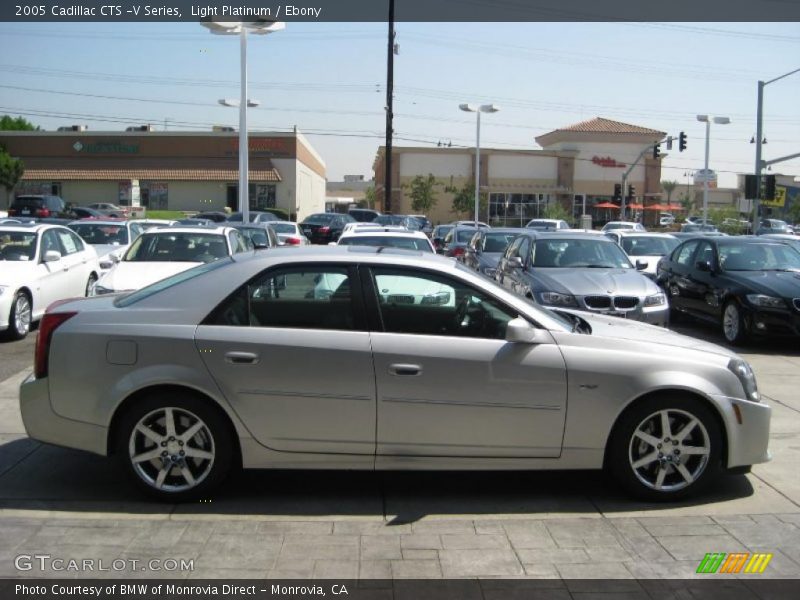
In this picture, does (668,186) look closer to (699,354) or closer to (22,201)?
(22,201)

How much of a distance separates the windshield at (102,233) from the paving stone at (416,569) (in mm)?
14114

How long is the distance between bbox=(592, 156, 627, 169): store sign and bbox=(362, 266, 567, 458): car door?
211 feet

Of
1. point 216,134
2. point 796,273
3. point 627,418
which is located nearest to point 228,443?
point 627,418

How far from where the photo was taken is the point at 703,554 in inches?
171

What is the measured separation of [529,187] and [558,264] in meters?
54.7

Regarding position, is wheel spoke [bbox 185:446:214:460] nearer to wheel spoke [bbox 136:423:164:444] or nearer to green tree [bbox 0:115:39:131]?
wheel spoke [bbox 136:423:164:444]

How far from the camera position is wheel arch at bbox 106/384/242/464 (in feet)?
15.9

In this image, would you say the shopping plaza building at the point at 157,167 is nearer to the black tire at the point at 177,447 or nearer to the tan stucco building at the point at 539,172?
the tan stucco building at the point at 539,172

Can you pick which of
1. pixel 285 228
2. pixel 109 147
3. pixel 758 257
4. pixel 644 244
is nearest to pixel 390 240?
pixel 758 257

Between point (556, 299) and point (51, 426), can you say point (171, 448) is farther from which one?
point (556, 299)

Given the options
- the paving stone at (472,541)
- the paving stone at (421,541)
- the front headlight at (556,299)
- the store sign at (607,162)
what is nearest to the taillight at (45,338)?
the paving stone at (421,541)

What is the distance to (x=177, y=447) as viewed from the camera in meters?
4.86

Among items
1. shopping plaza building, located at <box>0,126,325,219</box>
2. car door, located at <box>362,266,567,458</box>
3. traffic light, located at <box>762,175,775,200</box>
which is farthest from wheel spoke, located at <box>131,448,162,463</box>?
shopping plaza building, located at <box>0,126,325,219</box>

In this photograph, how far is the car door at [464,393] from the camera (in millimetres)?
4809
